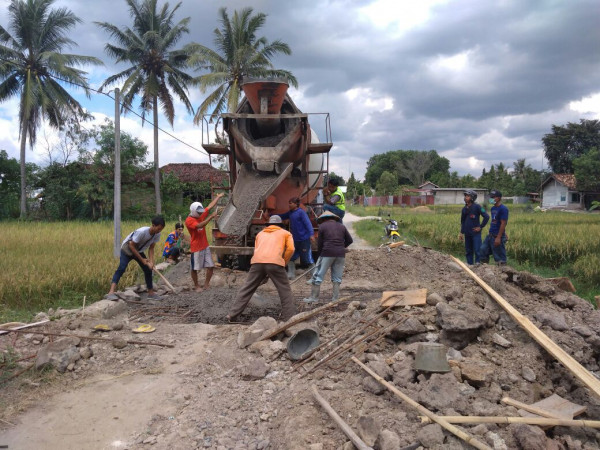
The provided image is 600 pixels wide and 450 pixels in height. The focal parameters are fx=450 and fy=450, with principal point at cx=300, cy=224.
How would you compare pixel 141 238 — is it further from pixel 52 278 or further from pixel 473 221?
pixel 473 221

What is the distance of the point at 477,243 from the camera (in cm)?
845

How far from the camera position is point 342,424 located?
2930 mm

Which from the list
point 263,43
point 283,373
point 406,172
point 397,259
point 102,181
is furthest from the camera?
point 406,172

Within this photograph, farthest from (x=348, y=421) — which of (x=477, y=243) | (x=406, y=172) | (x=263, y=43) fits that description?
(x=406, y=172)

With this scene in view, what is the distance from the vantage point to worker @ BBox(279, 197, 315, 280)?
741 cm

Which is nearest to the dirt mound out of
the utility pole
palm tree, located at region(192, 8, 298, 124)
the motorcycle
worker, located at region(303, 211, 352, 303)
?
worker, located at region(303, 211, 352, 303)

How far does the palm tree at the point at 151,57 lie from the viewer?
966 inches

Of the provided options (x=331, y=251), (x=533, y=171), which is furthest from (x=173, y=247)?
(x=533, y=171)

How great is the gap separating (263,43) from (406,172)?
4834cm

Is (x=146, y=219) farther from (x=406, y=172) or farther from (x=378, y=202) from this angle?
(x=406, y=172)

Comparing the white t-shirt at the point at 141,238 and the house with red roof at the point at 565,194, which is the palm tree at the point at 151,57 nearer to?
the white t-shirt at the point at 141,238

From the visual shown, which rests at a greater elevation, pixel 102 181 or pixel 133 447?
pixel 102 181

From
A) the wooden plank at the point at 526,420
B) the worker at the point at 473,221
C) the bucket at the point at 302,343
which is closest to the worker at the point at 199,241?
the bucket at the point at 302,343

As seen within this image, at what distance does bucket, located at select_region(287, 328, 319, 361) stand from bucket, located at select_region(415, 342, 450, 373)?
47.7 inches
